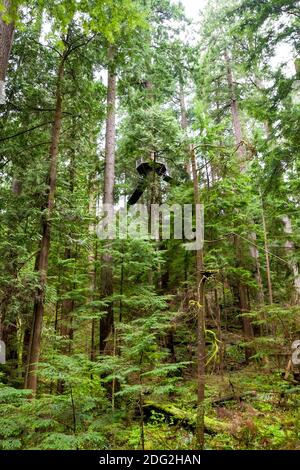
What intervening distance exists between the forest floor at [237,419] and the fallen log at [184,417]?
0.06 feet

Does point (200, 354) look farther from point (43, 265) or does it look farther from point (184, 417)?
point (43, 265)

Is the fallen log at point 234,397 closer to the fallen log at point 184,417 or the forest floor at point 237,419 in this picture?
the forest floor at point 237,419

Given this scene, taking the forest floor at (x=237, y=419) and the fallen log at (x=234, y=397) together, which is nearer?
the forest floor at (x=237, y=419)

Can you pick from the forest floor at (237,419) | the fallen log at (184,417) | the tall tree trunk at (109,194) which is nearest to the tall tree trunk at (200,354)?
the forest floor at (237,419)

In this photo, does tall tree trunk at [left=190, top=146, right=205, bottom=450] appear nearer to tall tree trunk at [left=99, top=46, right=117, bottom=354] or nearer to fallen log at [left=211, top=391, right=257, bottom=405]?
fallen log at [left=211, top=391, right=257, bottom=405]

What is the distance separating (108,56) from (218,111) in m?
9.24

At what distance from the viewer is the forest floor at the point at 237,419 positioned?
5.78 m

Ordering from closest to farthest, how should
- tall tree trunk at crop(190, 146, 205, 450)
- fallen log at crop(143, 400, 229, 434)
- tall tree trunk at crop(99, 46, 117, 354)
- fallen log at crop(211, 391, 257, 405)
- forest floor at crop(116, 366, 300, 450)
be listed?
tall tree trunk at crop(190, 146, 205, 450) → forest floor at crop(116, 366, 300, 450) → fallen log at crop(143, 400, 229, 434) → fallen log at crop(211, 391, 257, 405) → tall tree trunk at crop(99, 46, 117, 354)

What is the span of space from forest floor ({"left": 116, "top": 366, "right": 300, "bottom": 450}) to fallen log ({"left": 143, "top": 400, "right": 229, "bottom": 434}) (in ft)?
0.06

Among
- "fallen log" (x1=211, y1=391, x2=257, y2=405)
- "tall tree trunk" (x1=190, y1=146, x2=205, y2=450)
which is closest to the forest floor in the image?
"fallen log" (x1=211, y1=391, x2=257, y2=405)

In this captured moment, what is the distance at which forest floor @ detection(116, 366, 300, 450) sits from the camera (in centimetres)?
578

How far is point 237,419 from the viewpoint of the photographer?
660 cm

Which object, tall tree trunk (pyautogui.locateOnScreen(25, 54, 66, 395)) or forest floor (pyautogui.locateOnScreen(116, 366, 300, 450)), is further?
tall tree trunk (pyautogui.locateOnScreen(25, 54, 66, 395))

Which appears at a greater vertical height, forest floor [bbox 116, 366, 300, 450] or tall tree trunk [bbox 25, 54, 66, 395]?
tall tree trunk [bbox 25, 54, 66, 395]
